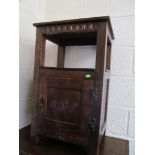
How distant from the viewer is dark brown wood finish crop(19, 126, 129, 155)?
29.5 inches

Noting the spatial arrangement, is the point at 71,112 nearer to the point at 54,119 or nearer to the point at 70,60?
the point at 54,119

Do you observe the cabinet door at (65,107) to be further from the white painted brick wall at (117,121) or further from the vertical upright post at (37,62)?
the white painted brick wall at (117,121)

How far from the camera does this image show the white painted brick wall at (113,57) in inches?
39.3

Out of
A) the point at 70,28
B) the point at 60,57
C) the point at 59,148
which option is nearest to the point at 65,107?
the point at 59,148

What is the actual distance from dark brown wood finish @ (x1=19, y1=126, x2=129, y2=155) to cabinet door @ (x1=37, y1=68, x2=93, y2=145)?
0.29 feet

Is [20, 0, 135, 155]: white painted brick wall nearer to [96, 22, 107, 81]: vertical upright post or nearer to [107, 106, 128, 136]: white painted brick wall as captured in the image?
[107, 106, 128, 136]: white painted brick wall

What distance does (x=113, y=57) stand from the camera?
1034 millimetres

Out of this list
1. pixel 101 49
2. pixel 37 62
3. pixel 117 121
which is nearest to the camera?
pixel 101 49

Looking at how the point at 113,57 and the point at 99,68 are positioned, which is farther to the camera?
the point at 113,57

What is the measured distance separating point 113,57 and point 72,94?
49 centimetres

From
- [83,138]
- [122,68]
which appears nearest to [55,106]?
[83,138]

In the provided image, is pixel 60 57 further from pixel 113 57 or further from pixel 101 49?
pixel 101 49

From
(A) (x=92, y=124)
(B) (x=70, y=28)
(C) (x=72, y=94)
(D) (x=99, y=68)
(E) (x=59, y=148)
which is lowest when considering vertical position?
(E) (x=59, y=148)

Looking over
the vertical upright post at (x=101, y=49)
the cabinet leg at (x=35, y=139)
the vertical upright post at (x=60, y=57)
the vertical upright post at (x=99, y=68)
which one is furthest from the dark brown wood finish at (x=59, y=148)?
the vertical upright post at (x=60, y=57)
